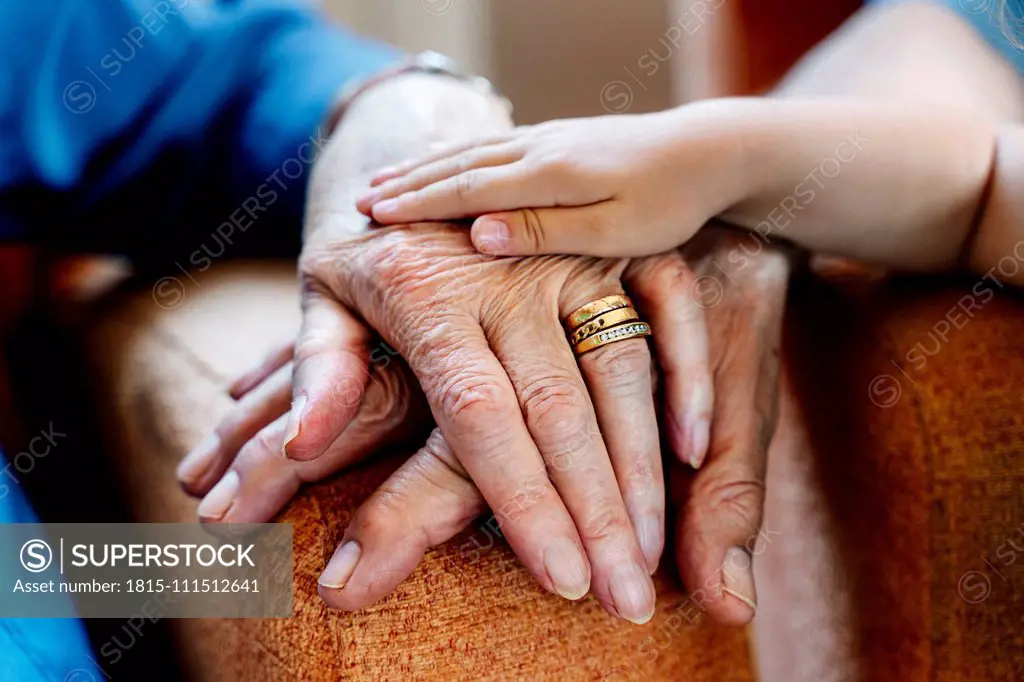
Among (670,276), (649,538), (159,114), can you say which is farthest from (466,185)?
(159,114)

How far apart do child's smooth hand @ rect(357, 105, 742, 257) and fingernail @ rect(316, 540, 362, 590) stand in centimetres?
21

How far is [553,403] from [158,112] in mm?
660

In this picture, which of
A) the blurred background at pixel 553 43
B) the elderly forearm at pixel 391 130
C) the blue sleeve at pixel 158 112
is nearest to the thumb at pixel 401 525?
the elderly forearm at pixel 391 130

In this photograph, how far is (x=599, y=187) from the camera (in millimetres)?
526

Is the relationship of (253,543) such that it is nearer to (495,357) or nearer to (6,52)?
(495,357)

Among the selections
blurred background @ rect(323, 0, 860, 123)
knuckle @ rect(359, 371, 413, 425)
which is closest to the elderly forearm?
knuckle @ rect(359, 371, 413, 425)

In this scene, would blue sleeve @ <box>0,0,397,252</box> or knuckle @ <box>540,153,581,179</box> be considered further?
blue sleeve @ <box>0,0,397,252</box>

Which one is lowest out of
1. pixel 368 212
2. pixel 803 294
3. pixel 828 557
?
pixel 828 557

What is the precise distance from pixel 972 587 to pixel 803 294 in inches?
9.7

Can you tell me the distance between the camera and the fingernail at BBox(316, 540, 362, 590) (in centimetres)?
44

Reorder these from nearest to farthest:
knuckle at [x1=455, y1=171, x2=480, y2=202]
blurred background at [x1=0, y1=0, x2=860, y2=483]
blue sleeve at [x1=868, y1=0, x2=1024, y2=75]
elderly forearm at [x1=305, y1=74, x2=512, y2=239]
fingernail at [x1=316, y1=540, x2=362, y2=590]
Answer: fingernail at [x1=316, y1=540, x2=362, y2=590] → knuckle at [x1=455, y1=171, x2=480, y2=202] → elderly forearm at [x1=305, y1=74, x2=512, y2=239] → blue sleeve at [x1=868, y1=0, x2=1024, y2=75] → blurred background at [x1=0, y1=0, x2=860, y2=483]

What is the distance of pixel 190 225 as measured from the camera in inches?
39.1

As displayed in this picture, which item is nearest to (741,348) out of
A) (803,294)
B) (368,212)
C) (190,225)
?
(803,294)

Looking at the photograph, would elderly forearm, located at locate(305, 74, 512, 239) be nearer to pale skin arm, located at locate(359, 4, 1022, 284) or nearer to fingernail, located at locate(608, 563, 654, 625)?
pale skin arm, located at locate(359, 4, 1022, 284)
